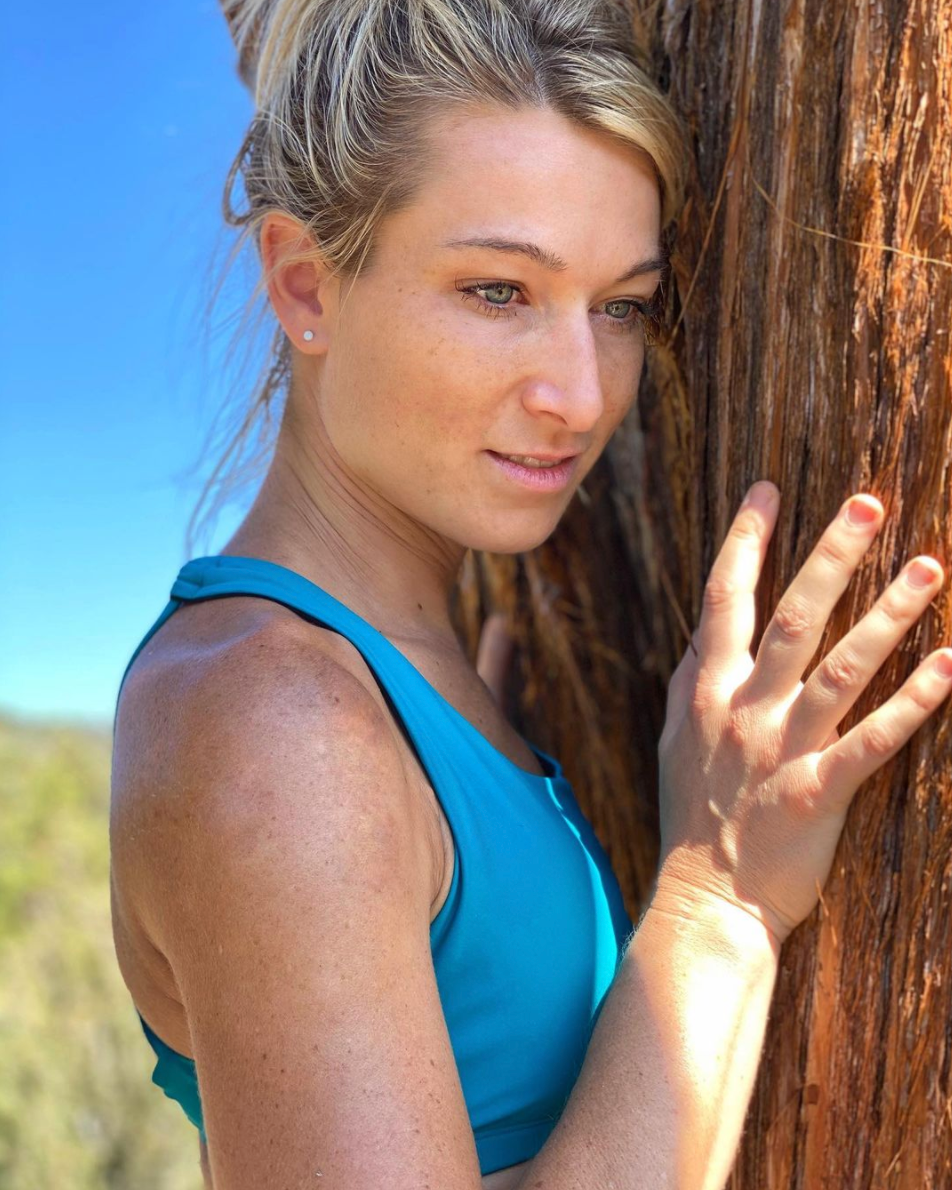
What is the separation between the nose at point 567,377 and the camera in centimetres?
162

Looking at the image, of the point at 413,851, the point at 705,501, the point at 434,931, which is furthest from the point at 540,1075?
the point at 705,501

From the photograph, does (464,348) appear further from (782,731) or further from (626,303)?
(782,731)

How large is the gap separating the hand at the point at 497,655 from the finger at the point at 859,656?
57.5 inches

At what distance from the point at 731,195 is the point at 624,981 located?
114cm

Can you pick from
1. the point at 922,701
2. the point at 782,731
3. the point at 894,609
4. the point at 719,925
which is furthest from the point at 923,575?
the point at 719,925

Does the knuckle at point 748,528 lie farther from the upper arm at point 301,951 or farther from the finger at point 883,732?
the upper arm at point 301,951

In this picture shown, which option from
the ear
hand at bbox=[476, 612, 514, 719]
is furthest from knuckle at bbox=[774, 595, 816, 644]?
hand at bbox=[476, 612, 514, 719]

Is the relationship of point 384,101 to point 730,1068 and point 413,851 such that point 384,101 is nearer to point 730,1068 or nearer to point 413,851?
point 413,851

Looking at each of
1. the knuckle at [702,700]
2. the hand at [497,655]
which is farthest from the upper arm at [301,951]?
the hand at [497,655]

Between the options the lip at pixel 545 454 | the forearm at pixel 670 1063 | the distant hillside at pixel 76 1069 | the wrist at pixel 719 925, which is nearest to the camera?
the forearm at pixel 670 1063

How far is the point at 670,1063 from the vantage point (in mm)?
1433

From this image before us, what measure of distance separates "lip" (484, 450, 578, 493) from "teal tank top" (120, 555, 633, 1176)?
31 centimetres

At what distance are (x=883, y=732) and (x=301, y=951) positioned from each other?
754 mm

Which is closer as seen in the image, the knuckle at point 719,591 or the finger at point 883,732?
the finger at point 883,732
